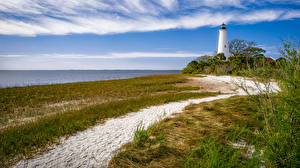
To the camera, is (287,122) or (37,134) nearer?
(287,122)

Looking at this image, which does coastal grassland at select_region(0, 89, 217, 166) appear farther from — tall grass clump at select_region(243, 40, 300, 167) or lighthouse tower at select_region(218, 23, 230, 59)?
lighthouse tower at select_region(218, 23, 230, 59)

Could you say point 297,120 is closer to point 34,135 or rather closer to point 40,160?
point 40,160

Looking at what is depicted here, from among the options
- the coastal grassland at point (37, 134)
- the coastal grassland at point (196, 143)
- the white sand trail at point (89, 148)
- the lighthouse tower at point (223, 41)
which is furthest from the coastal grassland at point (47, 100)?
the lighthouse tower at point (223, 41)

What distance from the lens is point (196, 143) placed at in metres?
3.58

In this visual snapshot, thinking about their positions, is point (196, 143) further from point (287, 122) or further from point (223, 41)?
point (223, 41)

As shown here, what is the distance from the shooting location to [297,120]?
2.22 m

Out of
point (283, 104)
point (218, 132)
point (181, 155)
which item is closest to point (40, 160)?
point (181, 155)

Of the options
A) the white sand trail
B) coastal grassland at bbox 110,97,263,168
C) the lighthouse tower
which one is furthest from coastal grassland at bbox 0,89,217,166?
the lighthouse tower

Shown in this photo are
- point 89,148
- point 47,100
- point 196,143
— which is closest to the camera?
point 196,143

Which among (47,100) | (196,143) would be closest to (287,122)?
(196,143)

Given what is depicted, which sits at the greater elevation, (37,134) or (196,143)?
(196,143)

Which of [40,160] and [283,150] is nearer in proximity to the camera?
[283,150]

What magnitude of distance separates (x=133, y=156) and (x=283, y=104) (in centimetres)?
288

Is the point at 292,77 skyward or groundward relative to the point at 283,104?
skyward
